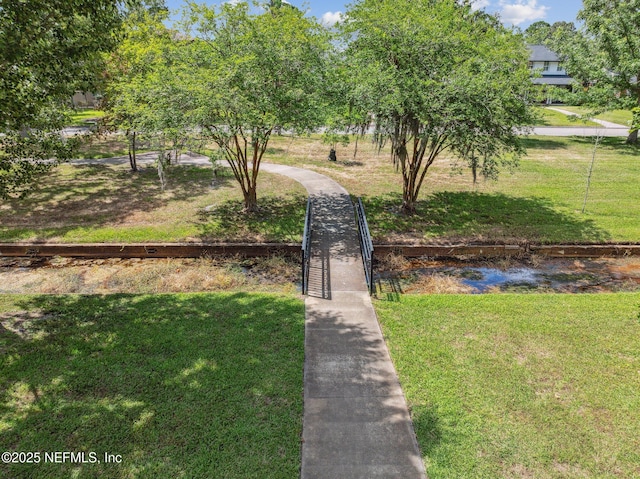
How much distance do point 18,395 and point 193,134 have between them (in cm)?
726

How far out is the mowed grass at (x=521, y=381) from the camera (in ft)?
15.1

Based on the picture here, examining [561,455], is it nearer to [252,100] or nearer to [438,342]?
[438,342]

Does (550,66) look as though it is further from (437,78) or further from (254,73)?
(254,73)

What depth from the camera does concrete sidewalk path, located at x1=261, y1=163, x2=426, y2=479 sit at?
179 inches

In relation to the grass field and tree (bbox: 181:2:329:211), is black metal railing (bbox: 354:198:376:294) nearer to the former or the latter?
the grass field

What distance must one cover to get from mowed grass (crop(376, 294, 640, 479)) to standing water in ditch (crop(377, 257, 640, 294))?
85 centimetres

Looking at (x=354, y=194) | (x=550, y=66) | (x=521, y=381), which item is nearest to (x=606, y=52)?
(x=354, y=194)

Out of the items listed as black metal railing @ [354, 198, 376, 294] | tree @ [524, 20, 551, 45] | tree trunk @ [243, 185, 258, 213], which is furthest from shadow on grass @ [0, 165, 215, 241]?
tree @ [524, 20, 551, 45]

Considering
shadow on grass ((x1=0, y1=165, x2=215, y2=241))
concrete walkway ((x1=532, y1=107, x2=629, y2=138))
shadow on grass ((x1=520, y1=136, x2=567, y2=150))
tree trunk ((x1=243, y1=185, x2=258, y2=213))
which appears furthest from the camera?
concrete walkway ((x1=532, y1=107, x2=629, y2=138))

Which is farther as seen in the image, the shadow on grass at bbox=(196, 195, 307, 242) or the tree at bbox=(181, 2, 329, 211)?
the shadow on grass at bbox=(196, 195, 307, 242)

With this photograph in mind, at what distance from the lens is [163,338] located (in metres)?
6.74

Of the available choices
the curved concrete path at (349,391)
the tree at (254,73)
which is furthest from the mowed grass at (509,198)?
the tree at (254,73)

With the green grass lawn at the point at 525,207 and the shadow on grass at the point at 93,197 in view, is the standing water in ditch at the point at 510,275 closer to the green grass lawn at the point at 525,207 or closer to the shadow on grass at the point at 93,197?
the green grass lawn at the point at 525,207

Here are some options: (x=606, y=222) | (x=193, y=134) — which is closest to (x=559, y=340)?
(x=606, y=222)
